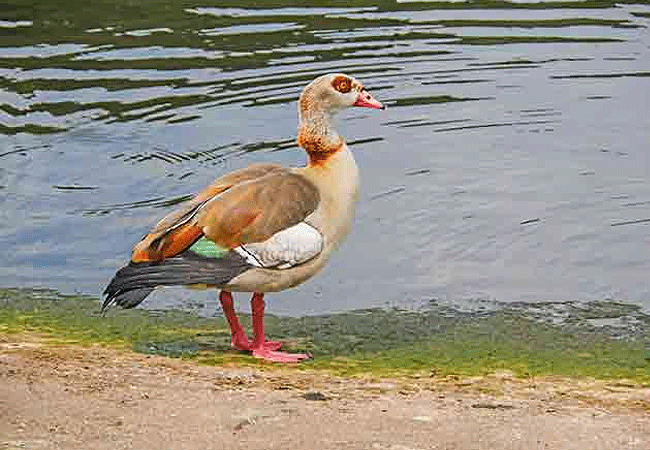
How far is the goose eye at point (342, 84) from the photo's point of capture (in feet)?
27.7

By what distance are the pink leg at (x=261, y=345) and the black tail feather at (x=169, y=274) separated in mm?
318

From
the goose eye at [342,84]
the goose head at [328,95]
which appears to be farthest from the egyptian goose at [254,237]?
the goose eye at [342,84]

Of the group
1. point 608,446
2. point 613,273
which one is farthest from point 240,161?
point 608,446

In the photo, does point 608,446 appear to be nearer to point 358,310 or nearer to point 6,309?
point 358,310

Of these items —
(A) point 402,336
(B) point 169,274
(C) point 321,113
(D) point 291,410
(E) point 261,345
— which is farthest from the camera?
(A) point 402,336

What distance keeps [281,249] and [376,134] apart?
524 cm

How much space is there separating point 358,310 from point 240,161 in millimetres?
3464

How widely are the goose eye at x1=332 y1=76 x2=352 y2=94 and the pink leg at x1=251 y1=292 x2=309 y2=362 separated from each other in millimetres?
1253

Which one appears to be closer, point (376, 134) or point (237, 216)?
point (237, 216)

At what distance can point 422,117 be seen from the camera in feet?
44.2

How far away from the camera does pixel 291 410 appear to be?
22.1ft

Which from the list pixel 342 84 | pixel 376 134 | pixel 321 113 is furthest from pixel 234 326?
pixel 376 134

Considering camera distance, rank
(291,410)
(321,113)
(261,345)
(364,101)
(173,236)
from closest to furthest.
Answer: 1. (291,410)
2. (173,236)
3. (261,345)
4. (321,113)
5. (364,101)

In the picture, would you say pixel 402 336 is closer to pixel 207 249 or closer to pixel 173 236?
pixel 207 249
